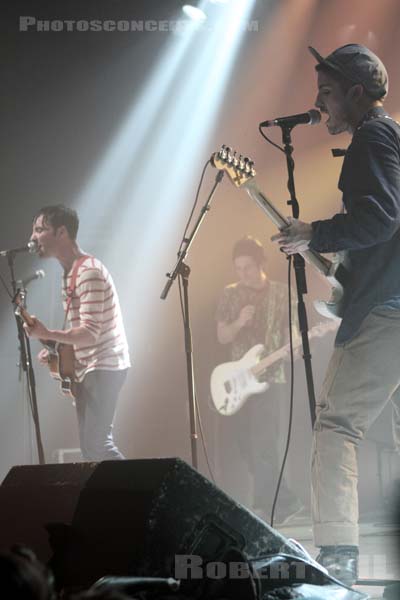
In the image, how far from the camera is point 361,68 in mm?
2756

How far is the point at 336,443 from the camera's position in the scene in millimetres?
2506

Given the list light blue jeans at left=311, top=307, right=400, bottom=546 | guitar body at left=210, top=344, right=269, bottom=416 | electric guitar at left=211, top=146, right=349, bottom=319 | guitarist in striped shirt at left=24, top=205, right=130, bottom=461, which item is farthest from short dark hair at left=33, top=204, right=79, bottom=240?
light blue jeans at left=311, top=307, right=400, bottom=546

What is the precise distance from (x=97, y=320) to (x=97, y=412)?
50cm

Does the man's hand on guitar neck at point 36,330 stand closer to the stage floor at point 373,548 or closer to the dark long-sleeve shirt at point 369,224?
the stage floor at point 373,548

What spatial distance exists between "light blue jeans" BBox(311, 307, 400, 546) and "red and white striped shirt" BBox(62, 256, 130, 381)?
6.18ft

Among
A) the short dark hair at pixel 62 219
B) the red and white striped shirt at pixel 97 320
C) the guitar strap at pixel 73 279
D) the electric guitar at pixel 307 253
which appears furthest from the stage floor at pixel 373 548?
the short dark hair at pixel 62 219

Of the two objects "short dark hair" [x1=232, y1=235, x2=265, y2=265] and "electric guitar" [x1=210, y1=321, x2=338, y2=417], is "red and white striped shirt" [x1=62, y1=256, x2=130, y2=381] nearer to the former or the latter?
"electric guitar" [x1=210, y1=321, x2=338, y2=417]

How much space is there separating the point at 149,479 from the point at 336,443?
3.39 ft

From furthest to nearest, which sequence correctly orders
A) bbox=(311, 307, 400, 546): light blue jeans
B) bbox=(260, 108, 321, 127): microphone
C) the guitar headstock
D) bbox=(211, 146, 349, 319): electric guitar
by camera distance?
the guitar headstock, bbox=(260, 108, 321, 127): microphone, bbox=(211, 146, 349, 319): electric guitar, bbox=(311, 307, 400, 546): light blue jeans

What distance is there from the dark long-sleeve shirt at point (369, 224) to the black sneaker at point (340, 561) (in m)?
0.66

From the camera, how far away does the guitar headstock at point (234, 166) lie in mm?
3254

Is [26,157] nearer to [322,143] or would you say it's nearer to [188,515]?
[322,143]

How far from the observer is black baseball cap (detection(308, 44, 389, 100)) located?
109 inches

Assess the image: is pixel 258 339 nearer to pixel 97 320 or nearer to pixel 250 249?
pixel 250 249
